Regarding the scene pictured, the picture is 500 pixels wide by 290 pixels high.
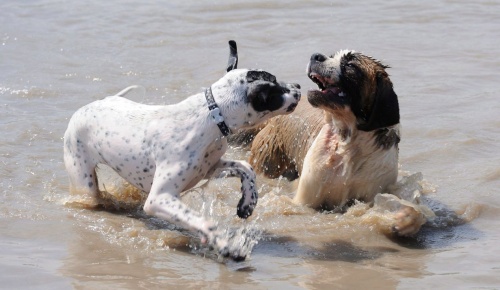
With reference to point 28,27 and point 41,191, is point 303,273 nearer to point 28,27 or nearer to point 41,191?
point 41,191

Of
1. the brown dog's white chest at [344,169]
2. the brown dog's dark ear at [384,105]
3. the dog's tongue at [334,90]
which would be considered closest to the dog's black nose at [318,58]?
the dog's tongue at [334,90]

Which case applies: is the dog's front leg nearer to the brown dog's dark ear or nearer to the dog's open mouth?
the dog's open mouth

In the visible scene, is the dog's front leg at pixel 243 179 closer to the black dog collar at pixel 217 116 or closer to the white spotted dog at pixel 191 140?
the white spotted dog at pixel 191 140

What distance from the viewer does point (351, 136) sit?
6.71 metres

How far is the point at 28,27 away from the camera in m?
12.3

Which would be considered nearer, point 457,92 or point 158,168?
point 158,168

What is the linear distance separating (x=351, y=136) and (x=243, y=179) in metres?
1.16

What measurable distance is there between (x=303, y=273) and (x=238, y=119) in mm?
1040

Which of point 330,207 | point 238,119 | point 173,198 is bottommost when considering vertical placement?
point 330,207

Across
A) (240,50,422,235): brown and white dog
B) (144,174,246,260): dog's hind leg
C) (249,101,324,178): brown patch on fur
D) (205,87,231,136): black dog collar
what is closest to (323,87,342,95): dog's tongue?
(240,50,422,235): brown and white dog

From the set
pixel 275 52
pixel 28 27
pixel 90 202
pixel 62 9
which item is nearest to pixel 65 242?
pixel 90 202

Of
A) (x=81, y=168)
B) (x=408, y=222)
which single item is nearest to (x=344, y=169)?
(x=408, y=222)

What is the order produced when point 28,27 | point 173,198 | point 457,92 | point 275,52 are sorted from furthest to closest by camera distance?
point 28,27 < point 275,52 < point 457,92 < point 173,198

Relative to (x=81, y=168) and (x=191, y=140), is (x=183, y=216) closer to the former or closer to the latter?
(x=191, y=140)
